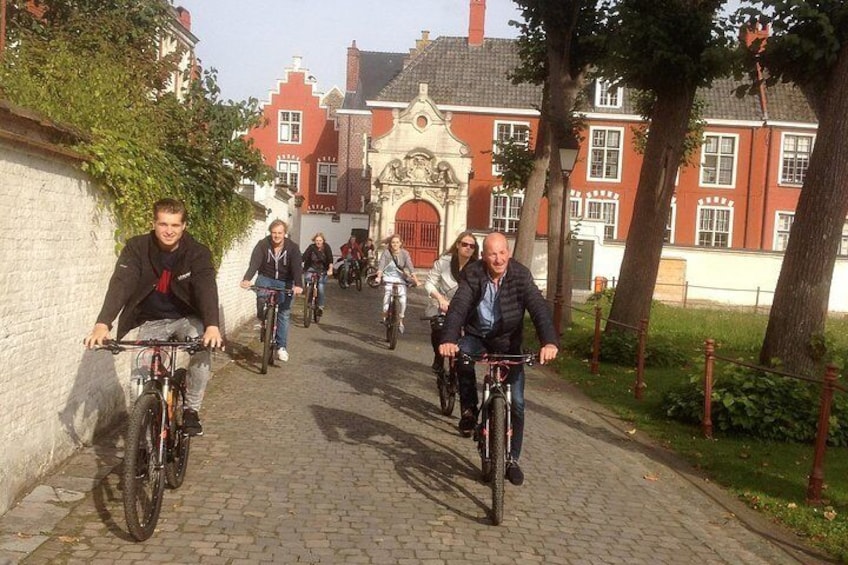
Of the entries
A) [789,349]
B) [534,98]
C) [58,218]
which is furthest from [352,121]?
[58,218]

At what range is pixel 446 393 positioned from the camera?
384 inches

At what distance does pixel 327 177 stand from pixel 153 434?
5193cm

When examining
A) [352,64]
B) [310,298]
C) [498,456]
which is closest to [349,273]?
[310,298]

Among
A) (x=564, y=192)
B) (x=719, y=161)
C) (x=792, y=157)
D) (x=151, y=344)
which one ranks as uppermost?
(x=792, y=157)

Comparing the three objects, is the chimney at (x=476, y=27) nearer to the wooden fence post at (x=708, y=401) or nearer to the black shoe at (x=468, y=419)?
the wooden fence post at (x=708, y=401)

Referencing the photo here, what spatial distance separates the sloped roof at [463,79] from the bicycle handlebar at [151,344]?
41.8 m

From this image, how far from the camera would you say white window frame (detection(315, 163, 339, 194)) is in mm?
56625

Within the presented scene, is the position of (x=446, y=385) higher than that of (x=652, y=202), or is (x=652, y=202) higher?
(x=652, y=202)

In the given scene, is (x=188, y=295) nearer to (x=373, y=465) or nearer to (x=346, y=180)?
(x=373, y=465)

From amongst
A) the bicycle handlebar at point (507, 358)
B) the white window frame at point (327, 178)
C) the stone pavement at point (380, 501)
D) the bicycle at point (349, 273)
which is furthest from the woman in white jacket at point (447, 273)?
the white window frame at point (327, 178)

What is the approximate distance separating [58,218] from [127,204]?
1.37m

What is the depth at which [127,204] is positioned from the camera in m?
7.88

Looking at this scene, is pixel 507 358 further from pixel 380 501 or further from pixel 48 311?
pixel 48 311

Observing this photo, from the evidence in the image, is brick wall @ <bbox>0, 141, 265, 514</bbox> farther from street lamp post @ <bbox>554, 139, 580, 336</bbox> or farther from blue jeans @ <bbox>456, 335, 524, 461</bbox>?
street lamp post @ <bbox>554, 139, 580, 336</bbox>
